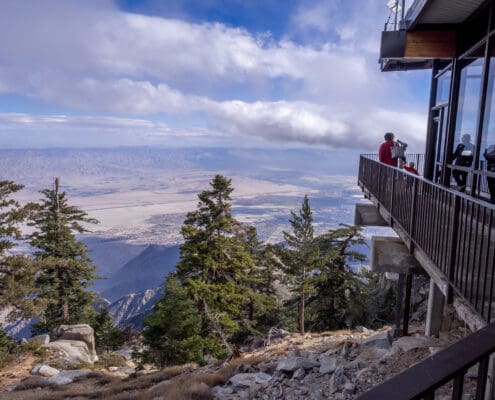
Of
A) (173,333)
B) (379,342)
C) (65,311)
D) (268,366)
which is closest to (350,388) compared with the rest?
(379,342)

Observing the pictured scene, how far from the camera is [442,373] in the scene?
4.76ft

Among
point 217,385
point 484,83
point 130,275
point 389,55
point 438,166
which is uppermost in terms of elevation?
point 389,55

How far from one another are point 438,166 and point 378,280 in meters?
22.5

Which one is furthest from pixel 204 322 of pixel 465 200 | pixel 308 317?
pixel 465 200

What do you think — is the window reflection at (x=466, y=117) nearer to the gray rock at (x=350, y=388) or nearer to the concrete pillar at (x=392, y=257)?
the concrete pillar at (x=392, y=257)

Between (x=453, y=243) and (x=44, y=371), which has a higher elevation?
(x=453, y=243)

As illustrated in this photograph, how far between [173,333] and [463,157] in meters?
13.7

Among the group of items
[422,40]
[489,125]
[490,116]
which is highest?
[422,40]

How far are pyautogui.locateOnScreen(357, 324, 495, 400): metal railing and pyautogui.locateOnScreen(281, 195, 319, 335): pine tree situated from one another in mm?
19285

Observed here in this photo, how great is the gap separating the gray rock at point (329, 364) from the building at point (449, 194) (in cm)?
216

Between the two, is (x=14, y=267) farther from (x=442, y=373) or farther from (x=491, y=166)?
(x=442, y=373)

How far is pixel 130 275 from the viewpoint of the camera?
199m

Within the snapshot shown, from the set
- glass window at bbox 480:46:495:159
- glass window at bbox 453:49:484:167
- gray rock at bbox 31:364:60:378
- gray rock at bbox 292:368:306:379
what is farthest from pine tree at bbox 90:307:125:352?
glass window at bbox 480:46:495:159

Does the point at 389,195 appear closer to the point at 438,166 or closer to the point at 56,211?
the point at 438,166
